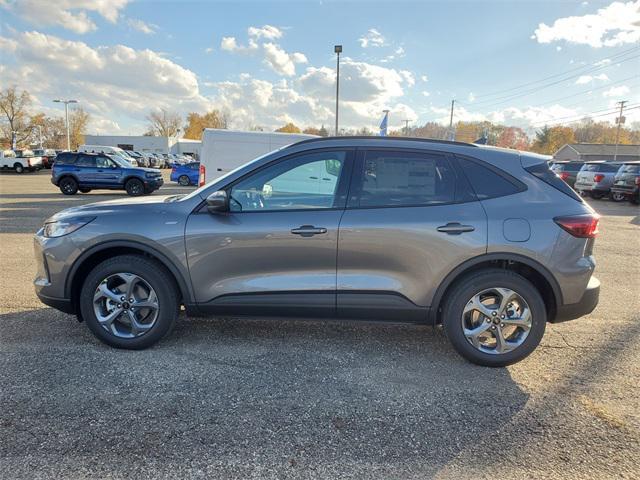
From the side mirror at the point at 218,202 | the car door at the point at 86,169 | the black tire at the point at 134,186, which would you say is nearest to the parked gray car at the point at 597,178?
the black tire at the point at 134,186

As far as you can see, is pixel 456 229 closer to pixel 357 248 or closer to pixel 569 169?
pixel 357 248

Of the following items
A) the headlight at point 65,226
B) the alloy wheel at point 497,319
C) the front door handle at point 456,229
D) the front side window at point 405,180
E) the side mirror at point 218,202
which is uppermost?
the front side window at point 405,180

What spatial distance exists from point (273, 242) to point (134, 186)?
1629 centimetres

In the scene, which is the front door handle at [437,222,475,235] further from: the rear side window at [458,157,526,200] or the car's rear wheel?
the car's rear wheel

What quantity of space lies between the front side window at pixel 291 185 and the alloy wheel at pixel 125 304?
103 centimetres

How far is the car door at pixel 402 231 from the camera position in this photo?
333cm

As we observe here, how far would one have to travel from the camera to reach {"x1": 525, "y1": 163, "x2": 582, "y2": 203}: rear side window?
3.41 meters

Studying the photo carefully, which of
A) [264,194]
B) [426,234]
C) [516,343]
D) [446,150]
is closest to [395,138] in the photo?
[446,150]

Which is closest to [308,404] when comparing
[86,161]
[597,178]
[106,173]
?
[106,173]

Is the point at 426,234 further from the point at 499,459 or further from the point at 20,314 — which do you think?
the point at 20,314

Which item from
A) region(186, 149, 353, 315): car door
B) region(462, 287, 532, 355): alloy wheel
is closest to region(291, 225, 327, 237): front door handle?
region(186, 149, 353, 315): car door

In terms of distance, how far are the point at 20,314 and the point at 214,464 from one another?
327 centimetres

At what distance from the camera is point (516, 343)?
3432mm

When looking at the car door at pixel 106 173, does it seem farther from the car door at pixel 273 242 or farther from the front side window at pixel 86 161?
the car door at pixel 273 242
